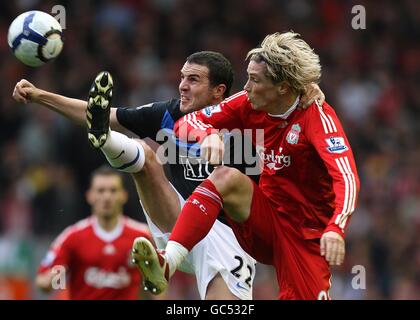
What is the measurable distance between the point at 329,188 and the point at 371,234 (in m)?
5.98

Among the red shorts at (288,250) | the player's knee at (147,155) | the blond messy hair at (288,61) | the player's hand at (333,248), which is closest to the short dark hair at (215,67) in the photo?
the player's knee at (147,155)

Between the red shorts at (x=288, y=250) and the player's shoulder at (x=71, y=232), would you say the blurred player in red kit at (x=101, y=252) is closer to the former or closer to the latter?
the player's shoulder at (x=71, y=232)

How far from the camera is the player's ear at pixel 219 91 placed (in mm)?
7963

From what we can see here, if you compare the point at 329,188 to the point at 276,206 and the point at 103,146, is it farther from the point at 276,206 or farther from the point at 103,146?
the point at 103,146

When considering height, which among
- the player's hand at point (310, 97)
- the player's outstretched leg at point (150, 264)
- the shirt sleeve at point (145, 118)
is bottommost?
the player's outstretched leg at point (150, 264)

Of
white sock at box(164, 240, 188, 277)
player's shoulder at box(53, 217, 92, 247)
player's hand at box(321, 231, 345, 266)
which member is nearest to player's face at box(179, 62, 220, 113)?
white sock at box(164, 240, 188, 277)

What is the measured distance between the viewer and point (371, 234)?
1265 cm

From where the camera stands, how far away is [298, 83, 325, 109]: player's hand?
22.4 feet

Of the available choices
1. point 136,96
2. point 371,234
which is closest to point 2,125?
point 136,96

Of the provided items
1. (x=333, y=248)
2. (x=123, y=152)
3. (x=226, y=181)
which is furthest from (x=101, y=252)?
(x=333, y=248)

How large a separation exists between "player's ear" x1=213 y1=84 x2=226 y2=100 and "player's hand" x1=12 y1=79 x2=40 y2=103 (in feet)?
4.78

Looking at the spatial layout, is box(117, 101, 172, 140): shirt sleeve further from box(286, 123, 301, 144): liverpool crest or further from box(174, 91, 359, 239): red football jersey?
box(286, 123, 301, 144): liverpool crest

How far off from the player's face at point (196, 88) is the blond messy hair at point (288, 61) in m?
0.99

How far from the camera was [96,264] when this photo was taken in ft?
31.9
